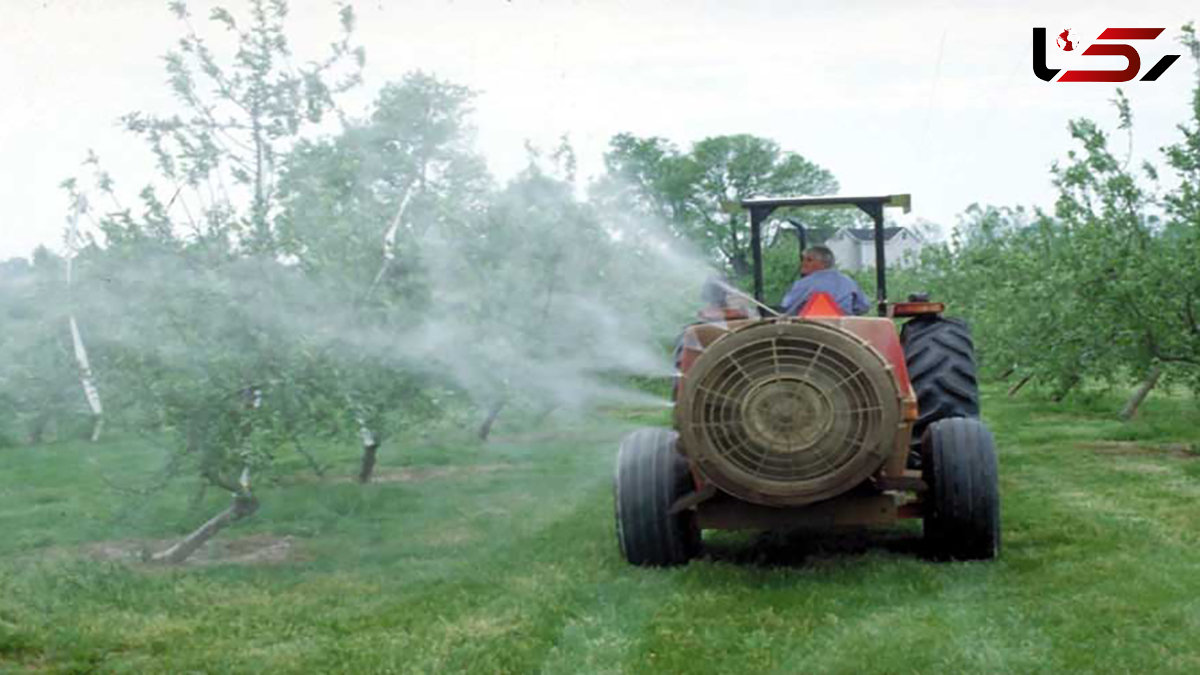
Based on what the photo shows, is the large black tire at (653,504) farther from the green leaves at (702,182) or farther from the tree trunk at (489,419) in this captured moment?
the tree trunk at (489,419)

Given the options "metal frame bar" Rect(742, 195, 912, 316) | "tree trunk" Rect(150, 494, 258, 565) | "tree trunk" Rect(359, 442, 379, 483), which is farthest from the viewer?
"tree trunk" Rect(359, 442, 379, 483)

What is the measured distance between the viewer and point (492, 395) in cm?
1402

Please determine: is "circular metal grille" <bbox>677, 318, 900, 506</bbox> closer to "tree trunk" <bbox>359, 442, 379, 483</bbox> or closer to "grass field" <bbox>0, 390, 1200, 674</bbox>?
"grass field" <bbox>0, 390, 1200, 674</bbox>

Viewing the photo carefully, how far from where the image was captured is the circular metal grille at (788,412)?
7.45 m

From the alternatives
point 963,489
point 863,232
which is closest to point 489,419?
point 863,232

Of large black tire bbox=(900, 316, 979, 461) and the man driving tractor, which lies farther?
the man driving tractor

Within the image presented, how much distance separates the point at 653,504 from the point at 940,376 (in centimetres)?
200

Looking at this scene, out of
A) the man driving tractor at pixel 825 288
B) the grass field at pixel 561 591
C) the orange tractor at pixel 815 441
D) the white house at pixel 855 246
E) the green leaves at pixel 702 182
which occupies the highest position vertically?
the green leaves at pixel 702 182

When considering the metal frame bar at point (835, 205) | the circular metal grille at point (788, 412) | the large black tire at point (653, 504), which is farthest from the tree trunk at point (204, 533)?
the metal frame bar at point (835, 205)

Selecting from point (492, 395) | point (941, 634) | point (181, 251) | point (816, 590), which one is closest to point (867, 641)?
point (941, 634)

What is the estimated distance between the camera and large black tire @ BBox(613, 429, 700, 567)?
841cm

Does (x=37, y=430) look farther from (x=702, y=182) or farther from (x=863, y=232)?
(x=863, y=232)

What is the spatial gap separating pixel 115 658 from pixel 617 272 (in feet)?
31.6

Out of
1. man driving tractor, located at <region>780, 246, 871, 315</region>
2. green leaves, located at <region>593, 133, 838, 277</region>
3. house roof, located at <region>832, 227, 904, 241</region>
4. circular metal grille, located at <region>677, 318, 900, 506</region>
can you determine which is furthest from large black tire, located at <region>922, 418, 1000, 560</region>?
green leaves, located at <region>593, 133, 838, 277</region>
